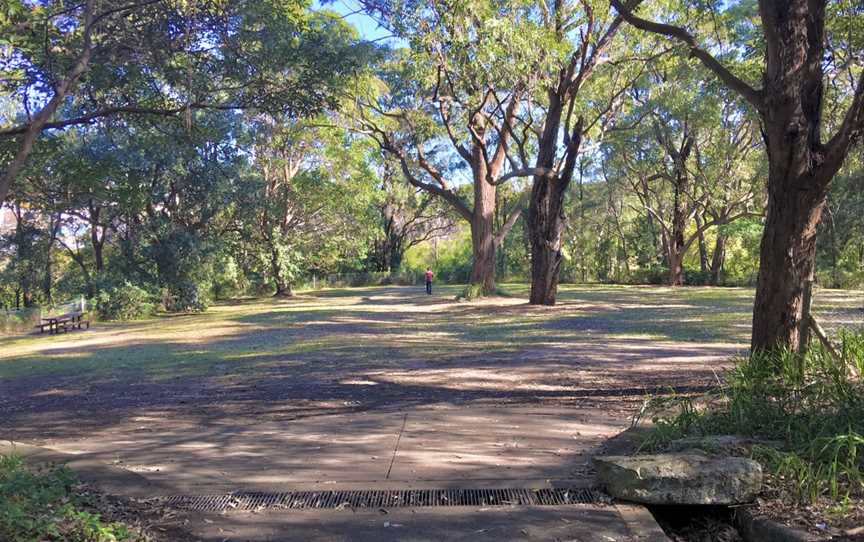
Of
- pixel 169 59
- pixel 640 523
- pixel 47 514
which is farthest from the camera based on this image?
pixel 169 59

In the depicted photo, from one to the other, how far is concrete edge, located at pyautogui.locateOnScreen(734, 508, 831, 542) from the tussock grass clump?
1.19 ft

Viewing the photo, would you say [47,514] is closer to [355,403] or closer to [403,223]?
[355,403]

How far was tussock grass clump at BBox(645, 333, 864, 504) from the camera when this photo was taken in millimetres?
4758

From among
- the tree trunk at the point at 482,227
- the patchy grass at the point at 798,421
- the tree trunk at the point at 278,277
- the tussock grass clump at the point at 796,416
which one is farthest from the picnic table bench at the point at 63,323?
the patchy grass at the point at 798,421

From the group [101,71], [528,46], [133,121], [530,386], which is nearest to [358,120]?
[528,46]

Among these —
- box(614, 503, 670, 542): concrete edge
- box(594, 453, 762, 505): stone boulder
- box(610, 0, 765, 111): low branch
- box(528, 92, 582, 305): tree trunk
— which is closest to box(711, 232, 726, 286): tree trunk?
box(528, 92, 582, 305): tree trunk

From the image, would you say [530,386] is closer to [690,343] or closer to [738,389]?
[738,389]

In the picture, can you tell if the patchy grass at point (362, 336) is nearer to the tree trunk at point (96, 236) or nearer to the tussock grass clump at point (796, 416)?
the tussock grass clump at point (796, 416)

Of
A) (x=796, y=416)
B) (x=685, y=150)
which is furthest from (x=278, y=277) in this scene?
(x=796, y=416)

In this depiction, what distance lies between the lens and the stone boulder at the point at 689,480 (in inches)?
185

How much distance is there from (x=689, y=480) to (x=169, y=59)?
37.5 ft

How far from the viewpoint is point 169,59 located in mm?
12531

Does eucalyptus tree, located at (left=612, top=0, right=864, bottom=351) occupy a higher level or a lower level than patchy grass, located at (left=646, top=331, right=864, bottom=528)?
higher

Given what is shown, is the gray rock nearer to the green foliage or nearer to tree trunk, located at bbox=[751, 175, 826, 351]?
tree trunk, located at bbox=[751, 175, 826, 351]
